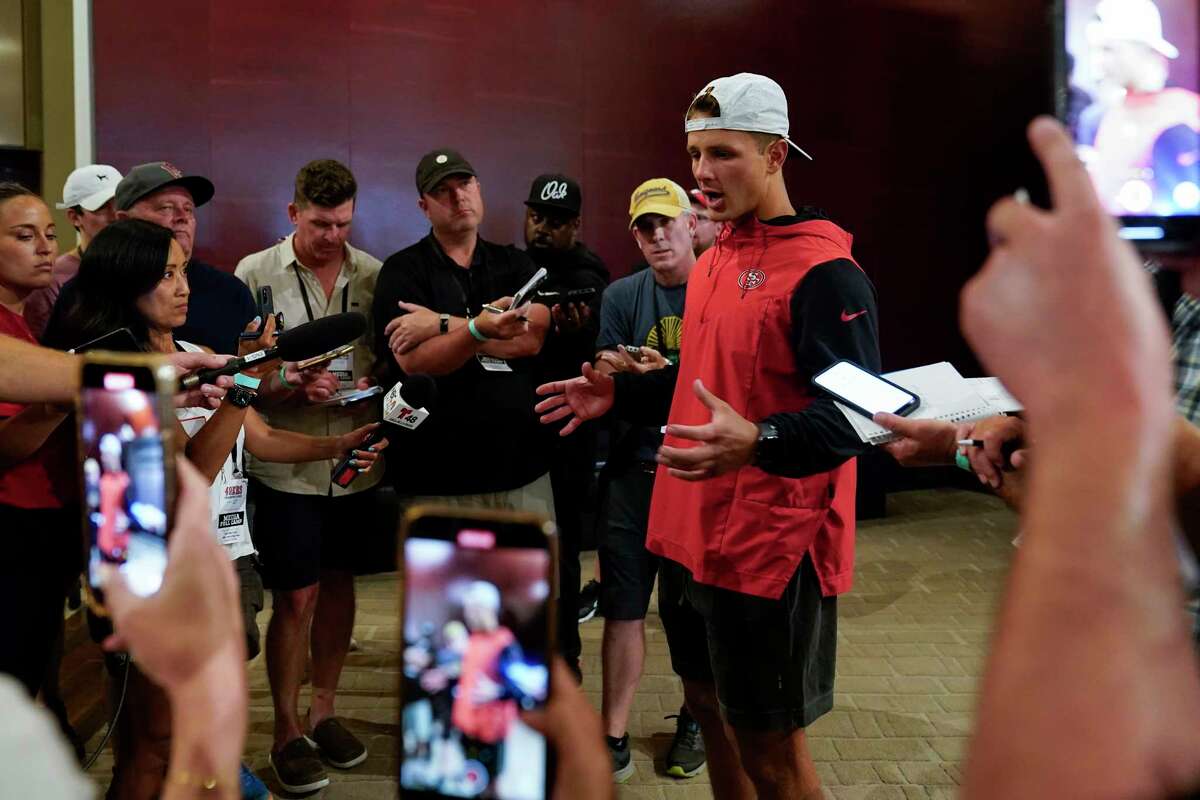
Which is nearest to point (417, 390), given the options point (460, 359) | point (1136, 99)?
point (460, 359)

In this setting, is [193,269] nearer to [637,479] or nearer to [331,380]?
[331,380]

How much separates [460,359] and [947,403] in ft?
5.64

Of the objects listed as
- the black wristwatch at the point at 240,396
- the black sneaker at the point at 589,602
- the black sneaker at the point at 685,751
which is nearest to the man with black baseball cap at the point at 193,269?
the black wristwatch at the point at 240,396

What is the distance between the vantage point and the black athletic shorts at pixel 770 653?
6.88 ft

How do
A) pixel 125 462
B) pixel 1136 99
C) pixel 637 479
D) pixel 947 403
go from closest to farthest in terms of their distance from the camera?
pixel 125 462, pixel 947 403, pixel 637 479, pixel 1136 99

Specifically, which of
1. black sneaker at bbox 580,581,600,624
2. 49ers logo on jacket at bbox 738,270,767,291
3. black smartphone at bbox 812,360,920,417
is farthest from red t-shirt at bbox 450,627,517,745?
black sneaker at bbox 580,581,600,624

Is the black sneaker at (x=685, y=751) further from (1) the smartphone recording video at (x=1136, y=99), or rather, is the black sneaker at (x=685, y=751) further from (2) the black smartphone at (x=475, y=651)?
Answer: (2) the black smartphone at (x=475, y=651)

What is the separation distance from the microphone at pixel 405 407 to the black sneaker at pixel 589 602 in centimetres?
212

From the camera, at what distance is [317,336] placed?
7.26 feet

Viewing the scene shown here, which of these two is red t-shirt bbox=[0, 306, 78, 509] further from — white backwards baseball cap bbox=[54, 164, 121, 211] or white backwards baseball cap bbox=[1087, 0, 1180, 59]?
white backwards baseball cap bbox=[1087, 0, 1180, 59]

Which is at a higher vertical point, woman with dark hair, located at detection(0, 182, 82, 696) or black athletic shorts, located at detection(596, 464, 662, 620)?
woman with dark hair, located at detection(0, 182, 82, 696)

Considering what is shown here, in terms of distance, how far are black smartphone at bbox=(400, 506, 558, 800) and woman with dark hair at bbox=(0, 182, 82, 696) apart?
1.55 m

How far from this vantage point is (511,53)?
249 inches

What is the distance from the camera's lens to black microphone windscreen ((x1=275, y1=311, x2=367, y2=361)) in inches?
81.7
